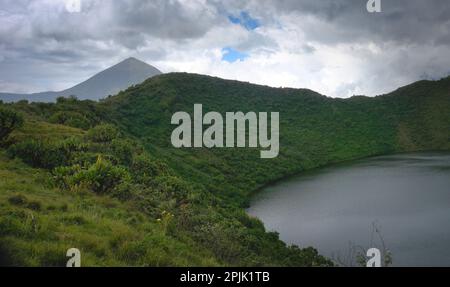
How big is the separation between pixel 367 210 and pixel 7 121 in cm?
2855

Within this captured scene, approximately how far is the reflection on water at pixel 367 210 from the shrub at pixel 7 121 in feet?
60.1

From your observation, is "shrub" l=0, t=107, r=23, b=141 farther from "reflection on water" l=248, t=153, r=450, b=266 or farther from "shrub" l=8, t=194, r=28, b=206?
"reflection on water" l=248, t=153, r=450, b=266

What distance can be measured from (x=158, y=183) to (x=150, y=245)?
1108cm

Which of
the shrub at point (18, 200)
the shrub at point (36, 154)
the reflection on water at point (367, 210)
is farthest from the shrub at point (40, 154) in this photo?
the reflection on water at point (367, 210)

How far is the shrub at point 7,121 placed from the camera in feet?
67.1

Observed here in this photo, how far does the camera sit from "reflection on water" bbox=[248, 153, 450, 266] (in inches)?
1006

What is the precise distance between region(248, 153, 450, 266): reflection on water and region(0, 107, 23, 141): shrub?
1832 cm

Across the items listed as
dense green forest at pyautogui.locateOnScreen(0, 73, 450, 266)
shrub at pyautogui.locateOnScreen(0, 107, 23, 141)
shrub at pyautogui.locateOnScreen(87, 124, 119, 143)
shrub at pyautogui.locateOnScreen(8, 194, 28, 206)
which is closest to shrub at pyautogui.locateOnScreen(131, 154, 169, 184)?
dense green forest at pyautogui.locateOnScreen(0, 73, 450, 266)

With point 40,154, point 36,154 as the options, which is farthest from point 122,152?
point 36,154

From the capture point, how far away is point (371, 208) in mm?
35656

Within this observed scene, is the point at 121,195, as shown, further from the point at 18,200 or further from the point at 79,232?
the point at 79,232
